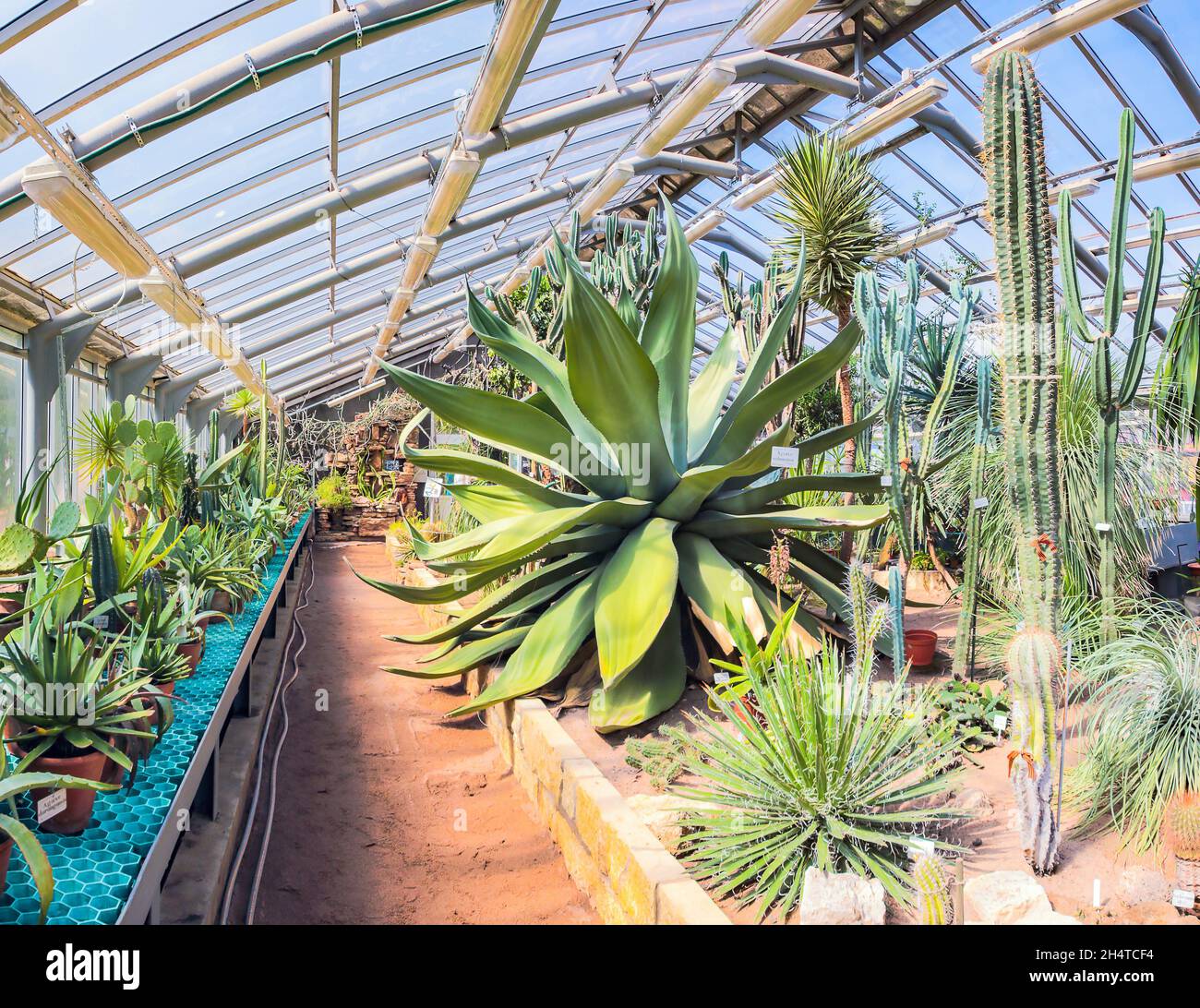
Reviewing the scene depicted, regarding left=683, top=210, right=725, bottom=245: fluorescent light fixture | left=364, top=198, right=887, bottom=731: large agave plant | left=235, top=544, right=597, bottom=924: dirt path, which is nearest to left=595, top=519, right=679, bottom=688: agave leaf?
left=364, top=198, right=887, bottom=731: large agave plant

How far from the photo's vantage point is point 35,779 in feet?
4.67

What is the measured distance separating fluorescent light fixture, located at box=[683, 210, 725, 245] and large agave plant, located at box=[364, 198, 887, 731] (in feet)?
24.7

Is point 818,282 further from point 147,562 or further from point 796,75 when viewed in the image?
point 796,75

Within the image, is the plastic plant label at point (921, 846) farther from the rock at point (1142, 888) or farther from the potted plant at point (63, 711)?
the potted plant at point (63, 711)

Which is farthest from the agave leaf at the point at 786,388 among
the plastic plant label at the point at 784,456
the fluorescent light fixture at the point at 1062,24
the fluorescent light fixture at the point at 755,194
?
the fluorescent light fixture at the point at 755,194

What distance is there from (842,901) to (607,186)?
26.3 feet

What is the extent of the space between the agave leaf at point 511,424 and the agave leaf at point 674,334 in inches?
13.9

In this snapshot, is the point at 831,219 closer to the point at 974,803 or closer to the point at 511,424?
the point at 511,424

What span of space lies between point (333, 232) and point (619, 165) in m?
2.83

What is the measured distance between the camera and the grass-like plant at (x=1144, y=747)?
Answer: 6.23 ft

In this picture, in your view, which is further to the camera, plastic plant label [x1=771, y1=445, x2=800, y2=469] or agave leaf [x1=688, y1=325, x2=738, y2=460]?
agave leaf [x1=688, y1=325, x2=738, y2=460]

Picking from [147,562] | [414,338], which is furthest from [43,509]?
[414,338]

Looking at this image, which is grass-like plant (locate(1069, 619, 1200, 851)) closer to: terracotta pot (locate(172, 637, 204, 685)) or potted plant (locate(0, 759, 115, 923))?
potted plant (locate(0, 759, 115, 923))

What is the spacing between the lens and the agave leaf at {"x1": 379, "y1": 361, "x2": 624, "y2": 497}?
3.30 m
